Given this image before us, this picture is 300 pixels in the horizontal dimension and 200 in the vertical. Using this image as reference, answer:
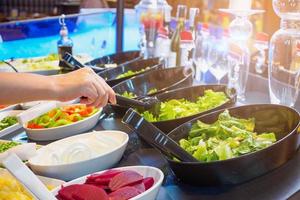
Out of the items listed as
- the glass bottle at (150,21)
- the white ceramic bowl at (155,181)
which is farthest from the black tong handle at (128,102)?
the glass bottle at (150,21)

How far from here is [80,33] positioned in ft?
9.84

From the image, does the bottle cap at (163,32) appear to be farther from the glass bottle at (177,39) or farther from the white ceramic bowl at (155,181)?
the white ceramic bowl at (155,181)

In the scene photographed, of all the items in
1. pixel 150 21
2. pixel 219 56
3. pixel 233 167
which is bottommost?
pixel 233 167

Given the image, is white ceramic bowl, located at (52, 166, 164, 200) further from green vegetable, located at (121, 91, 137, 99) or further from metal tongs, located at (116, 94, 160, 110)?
green vegetable, located at (121, 91, 137, 99)

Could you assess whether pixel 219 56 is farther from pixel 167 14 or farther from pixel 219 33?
pixel 167 14

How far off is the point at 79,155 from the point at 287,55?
805 millimetres

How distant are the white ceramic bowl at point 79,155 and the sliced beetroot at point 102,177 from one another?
0.26ft

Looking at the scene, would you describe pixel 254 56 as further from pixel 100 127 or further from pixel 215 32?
pixel 100 127

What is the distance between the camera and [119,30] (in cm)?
251

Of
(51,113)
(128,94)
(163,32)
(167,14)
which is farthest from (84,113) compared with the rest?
(167,14)

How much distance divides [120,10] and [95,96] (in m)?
1.51

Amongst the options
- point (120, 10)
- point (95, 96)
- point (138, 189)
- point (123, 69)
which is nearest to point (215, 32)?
point (123, 69)

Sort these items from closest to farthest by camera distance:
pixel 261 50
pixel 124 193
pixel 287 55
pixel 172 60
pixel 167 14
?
1. pixel 124 193
2. pixel 287 55
3. pixel 261 50
4. pixel 172 60
5. pixel 167 14

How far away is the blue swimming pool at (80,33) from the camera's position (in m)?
2.76
